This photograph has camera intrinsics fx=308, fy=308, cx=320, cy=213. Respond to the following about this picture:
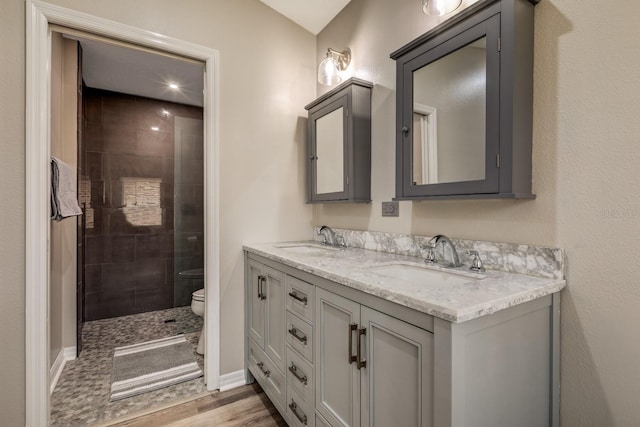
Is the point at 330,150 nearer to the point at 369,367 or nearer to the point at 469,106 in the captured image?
the point at 469,106

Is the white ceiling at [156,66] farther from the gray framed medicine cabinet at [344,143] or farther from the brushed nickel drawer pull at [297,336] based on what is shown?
the brushed nickel drawer pull at [297,336]

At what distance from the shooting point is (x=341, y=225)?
2199 millimetres

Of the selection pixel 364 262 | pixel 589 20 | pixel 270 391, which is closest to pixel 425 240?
pixel 364 262

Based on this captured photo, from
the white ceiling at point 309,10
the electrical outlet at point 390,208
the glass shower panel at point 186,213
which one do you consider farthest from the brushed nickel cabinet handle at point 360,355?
the glass shower panel at point 186,213

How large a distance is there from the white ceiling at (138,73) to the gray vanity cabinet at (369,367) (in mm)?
2222

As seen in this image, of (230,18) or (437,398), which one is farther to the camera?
(230,18)

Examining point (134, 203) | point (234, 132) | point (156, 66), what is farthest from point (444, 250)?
point (134, 203)

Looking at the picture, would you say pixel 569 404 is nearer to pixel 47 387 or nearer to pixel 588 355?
pixel 588 355

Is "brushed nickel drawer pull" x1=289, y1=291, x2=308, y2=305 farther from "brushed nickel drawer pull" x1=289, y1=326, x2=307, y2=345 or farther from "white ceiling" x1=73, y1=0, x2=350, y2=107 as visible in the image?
"white ceiling" x1=73, y1=0, x2=350, y2=107

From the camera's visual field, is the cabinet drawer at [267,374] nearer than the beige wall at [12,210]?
No

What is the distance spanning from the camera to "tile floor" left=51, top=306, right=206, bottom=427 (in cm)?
176

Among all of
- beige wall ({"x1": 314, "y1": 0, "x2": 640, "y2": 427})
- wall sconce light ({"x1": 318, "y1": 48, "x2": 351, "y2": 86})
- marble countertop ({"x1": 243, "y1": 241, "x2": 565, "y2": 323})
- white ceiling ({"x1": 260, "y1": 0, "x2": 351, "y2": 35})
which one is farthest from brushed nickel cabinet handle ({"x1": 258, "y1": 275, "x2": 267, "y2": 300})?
white ceiling ({"x1": 260, "y1": 0, "x2": 351, "y2": 35})

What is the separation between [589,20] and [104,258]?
3947 mm

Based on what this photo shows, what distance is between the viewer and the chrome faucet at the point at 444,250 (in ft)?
4.43
